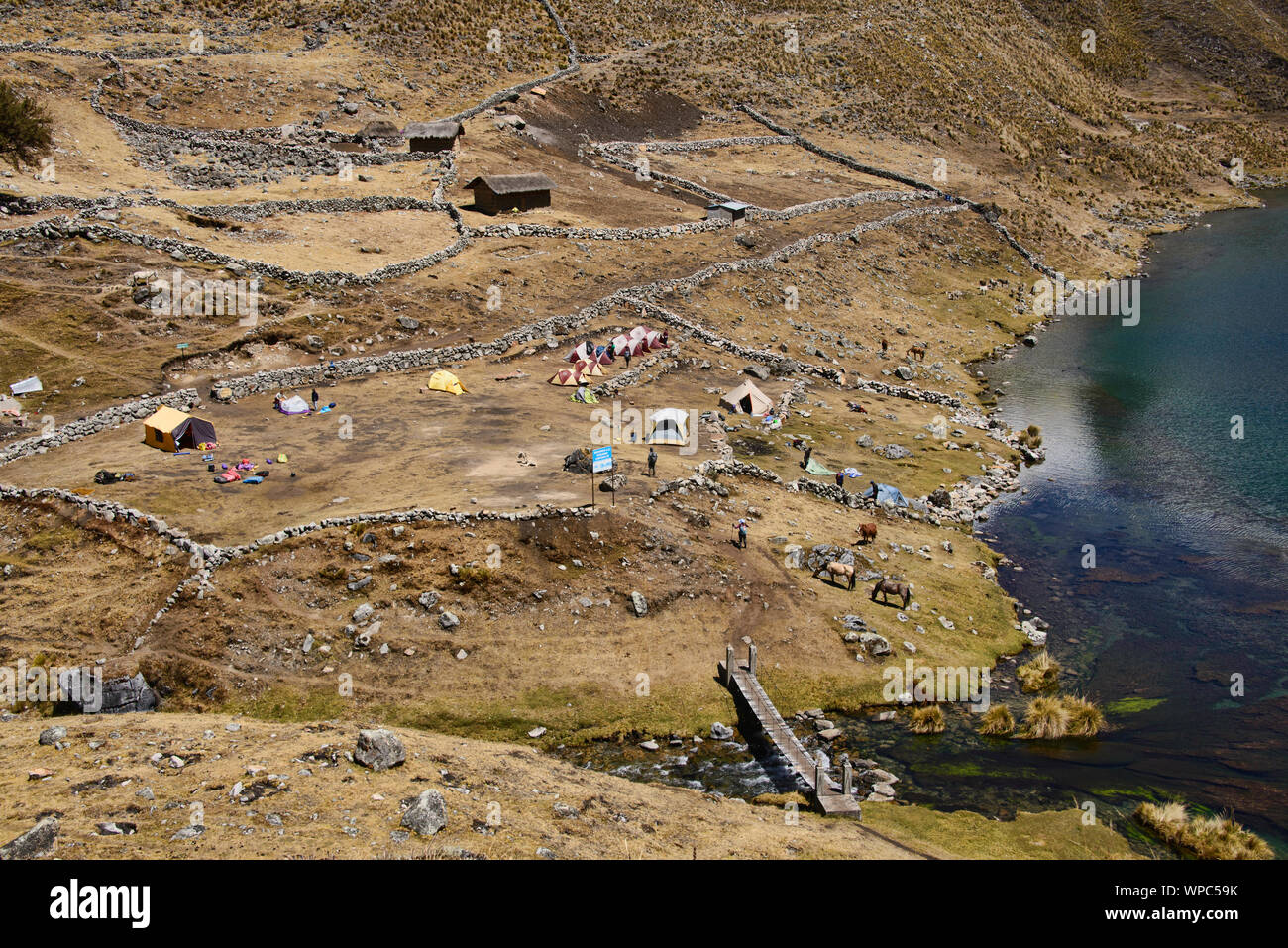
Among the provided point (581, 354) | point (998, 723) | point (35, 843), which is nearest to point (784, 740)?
point (998, 723)

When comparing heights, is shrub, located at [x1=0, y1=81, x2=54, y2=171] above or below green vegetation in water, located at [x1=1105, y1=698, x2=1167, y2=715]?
above

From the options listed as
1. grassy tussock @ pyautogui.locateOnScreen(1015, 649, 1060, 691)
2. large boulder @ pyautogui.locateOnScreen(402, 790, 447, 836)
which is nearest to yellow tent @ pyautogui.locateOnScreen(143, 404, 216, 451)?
large boulder @ pyautogui.locateOnScreen(402, 790, 447, 836)

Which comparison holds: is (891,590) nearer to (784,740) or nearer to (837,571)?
(837,571)

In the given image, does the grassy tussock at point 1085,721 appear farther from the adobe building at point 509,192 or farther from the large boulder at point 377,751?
the adobe building at point 509,192

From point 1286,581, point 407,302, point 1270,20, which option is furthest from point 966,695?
point 1270,20

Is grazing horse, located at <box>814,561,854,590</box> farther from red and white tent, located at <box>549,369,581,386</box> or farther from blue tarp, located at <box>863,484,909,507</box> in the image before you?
red and white tent, located at <box>549,369,581,386</box>

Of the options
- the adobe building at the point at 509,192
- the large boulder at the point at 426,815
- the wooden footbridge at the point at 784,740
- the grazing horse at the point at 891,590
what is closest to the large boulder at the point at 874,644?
the grazing horse at the point at 891,590
